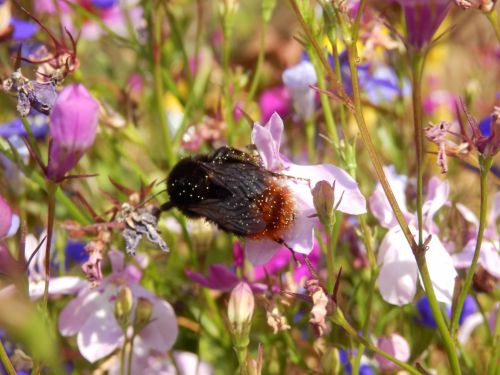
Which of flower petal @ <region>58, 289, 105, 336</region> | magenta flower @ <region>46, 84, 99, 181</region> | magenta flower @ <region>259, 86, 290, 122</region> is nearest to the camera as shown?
magenta flower @ <region>46, 84, 99, 181</region>

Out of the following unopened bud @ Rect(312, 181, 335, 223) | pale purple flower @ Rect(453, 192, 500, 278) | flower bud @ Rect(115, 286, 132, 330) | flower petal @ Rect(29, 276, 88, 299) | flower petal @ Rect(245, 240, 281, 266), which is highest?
unopened bud @ Rect(312, 181, 335, 223)

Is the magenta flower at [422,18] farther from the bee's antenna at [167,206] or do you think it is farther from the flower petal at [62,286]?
the flower petal at [62,286]

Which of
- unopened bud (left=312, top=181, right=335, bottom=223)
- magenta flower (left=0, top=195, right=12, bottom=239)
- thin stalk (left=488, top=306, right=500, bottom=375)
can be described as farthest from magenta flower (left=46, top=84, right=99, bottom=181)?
thin stalk (left=488, top=306, right=500, bottom=375)

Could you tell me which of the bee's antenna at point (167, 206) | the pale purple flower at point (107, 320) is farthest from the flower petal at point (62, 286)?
the bee's antenna at point (167, 206)

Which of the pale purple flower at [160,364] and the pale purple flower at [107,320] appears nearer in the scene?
the pale purple flower at [107,320]

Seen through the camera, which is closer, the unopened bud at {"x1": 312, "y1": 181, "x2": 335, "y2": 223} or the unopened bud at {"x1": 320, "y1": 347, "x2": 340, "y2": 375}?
the unopened bud at {"x1": 312, "y1": 181, "x2": 335, "y2": 223}

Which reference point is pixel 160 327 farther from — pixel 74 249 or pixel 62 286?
pixel 74 249

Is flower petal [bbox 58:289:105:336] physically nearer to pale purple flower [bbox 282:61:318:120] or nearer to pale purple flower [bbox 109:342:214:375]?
pale purple flower [bbox 109:342:214:375]
